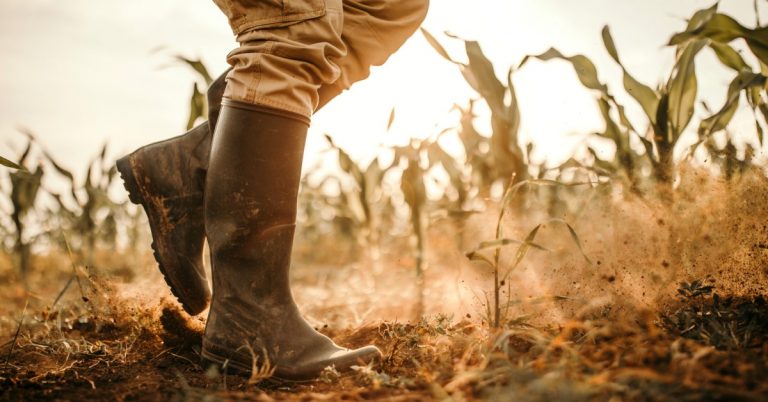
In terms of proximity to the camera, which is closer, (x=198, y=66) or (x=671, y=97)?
(x=671, y=97)

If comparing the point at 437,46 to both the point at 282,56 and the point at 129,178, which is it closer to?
the point at 282,56

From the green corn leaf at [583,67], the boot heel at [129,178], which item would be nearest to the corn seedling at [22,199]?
the boot heel at [129,178]

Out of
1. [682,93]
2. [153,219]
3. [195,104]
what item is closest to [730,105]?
[682,93]

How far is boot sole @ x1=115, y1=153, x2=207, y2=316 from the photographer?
1.35 m

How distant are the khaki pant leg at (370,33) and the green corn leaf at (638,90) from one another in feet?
2.02

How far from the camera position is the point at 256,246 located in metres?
1.21

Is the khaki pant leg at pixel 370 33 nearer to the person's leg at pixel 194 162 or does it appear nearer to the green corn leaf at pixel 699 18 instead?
the person's leg at pixel 194 162

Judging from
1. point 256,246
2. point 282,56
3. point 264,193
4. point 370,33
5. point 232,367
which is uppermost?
point 370,33

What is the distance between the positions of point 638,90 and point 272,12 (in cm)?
112

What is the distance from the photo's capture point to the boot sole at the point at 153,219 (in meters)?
1.35

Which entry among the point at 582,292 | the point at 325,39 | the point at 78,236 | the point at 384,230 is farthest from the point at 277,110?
the point at 384,230

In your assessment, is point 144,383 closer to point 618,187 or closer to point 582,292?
point 582,292

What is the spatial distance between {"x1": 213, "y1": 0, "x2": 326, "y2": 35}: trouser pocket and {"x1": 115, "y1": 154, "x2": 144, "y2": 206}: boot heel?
492 mm

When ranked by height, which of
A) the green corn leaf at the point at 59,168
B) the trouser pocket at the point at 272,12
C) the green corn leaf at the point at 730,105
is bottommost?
the green corn leaf at the point at 59,168
